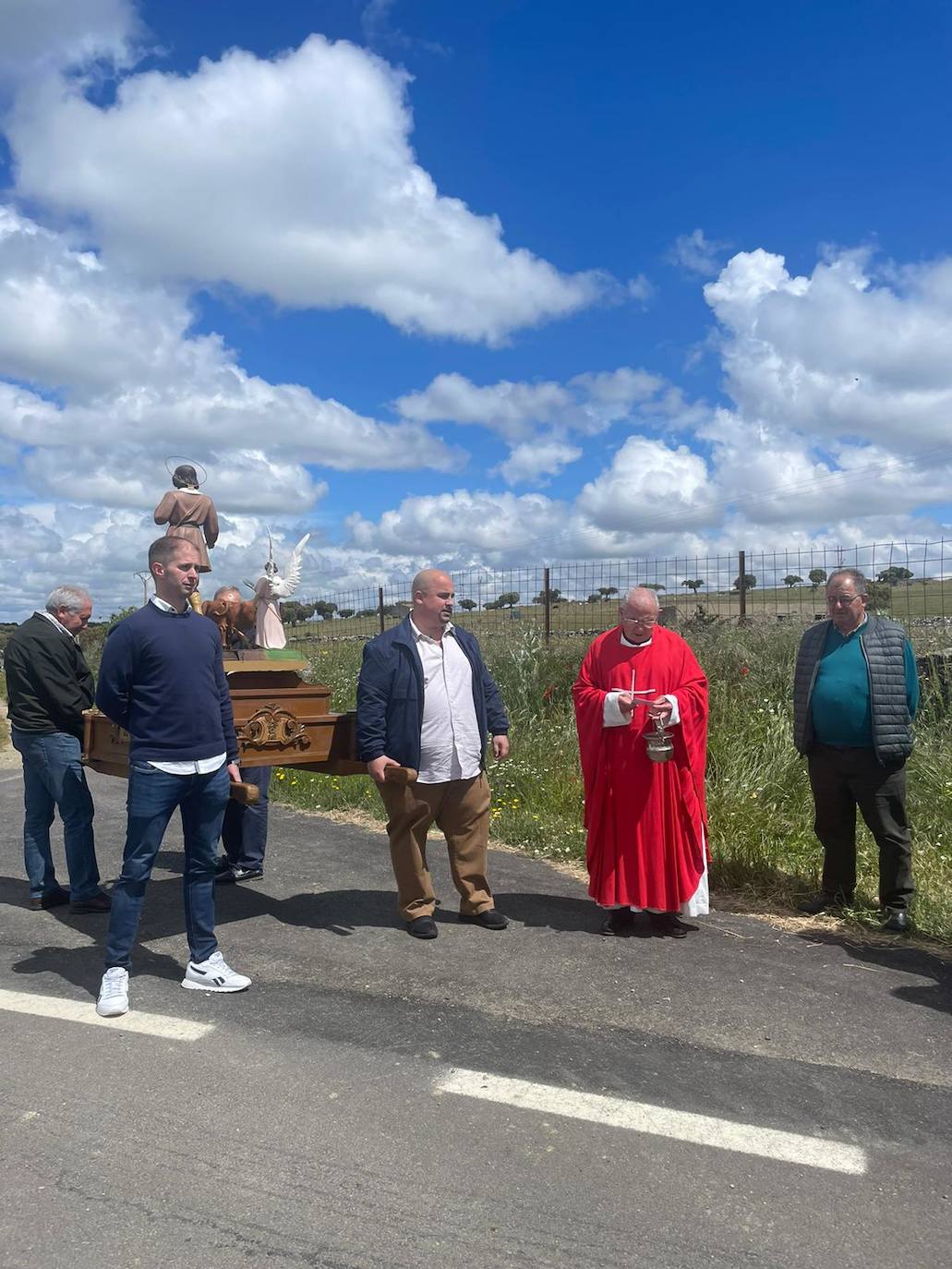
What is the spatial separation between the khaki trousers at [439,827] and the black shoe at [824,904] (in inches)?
74.3

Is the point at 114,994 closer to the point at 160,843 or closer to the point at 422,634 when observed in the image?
the point at 160,843

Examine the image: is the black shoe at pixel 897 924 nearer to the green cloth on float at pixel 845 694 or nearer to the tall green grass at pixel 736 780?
the tall green grass at pixel 736 780

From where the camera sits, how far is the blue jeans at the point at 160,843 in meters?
4.61

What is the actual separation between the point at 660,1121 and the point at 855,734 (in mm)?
3067

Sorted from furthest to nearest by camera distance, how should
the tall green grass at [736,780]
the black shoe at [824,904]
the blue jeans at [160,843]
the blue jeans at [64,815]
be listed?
the tall green grass at [736,780] < the blue jeans at [64,815] < the black shoe at [824,904] < the blue jeans at [160,843]

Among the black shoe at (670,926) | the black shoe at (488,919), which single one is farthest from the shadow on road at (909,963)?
the black shoe at (488,919)

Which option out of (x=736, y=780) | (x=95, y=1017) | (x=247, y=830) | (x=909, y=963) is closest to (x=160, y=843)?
(x=95, y=1017)

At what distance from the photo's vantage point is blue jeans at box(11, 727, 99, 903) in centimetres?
610

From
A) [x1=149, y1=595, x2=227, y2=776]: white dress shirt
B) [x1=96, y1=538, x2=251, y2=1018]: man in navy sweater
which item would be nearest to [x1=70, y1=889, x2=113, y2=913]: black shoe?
[x1=96, y1=538, x2=251, y2=1018]: man in navy sweater

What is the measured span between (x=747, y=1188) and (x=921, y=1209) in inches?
19.3

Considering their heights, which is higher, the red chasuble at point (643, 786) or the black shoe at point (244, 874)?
the red chasuble at point (643, 786)

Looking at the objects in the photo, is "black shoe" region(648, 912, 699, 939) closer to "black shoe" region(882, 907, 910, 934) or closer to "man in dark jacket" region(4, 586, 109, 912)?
"black shoe" region(882, 907, 910, 934)

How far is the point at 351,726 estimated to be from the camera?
5957 millimetres

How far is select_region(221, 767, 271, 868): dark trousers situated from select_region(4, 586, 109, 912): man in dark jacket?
91cm
